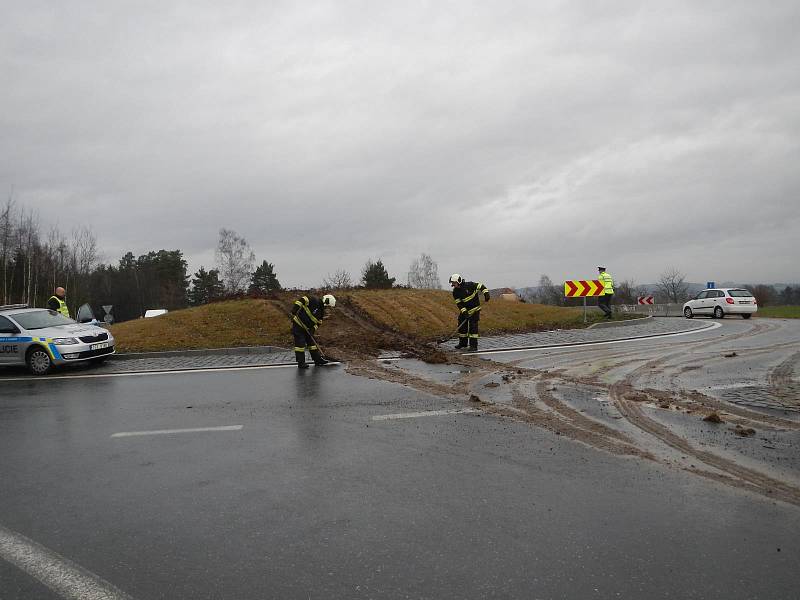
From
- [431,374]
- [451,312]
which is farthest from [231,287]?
[431,374]

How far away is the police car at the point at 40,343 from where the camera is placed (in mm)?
11953

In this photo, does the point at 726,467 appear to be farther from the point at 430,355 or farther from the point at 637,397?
the point at 430,355

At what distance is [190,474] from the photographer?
4781 mm

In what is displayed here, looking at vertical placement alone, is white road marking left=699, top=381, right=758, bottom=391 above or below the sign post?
below

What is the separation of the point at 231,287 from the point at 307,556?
192 ft

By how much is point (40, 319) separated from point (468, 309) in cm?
1083

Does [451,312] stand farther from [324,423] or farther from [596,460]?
[596,460]

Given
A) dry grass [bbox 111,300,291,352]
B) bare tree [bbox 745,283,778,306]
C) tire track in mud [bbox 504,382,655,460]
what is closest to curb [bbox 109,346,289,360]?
dry grass [bbox 111,300,291,352]

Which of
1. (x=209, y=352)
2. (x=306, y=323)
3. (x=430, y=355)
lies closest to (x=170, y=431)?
(x=306, y=323)

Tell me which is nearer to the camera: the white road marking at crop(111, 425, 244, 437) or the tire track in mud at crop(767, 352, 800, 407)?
the white road marking at crop(111, 425, 244, 437)

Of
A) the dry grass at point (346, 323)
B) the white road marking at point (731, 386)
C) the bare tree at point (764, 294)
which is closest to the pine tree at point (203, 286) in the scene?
the dry grass at point (346, 323)

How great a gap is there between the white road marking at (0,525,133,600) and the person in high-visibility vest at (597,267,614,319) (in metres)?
19.2

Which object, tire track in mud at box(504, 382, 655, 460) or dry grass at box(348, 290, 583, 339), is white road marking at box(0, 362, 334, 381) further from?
dry grass at box(348, 290, 583, 339)

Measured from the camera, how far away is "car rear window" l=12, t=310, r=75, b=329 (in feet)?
41.2
